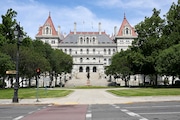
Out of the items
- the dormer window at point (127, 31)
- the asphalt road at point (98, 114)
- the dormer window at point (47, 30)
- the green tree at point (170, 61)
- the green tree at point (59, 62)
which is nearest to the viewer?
the asphalt road at point (98, 114)

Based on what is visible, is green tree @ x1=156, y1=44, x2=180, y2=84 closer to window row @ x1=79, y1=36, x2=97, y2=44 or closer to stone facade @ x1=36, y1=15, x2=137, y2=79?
stone facade @ x1=36, y1=15, x2=137, y2=79

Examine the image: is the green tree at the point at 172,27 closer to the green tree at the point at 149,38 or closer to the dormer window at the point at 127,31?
the green tree at the point at 149,38

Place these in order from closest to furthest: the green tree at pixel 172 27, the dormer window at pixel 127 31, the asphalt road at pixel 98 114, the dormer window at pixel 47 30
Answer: the asphalt road at pixel 98 114 < the green tree at pixel 172 27 < the dormer window at pixel 47 30 < the dormer window at pixel 127 31

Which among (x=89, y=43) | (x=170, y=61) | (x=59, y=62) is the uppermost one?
(x=89, y=43)

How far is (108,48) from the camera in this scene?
14812 centimetres

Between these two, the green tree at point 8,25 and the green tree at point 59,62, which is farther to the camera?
the green tree at point 59,62

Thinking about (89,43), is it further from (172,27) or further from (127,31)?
(172,27)

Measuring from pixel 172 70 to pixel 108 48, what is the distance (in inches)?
3728

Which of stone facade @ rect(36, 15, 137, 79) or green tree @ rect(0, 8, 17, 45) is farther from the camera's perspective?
stone facade @ rect(36, 15, 137, 79)

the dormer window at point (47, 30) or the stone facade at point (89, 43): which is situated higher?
the dormer window at point (47, 30)

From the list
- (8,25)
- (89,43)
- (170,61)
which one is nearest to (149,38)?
(170,61)

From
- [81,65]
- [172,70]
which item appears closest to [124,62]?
[172,70]

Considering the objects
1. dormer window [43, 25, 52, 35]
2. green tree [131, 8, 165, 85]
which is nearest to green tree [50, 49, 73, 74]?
green tree [131, 8, 165, 85]

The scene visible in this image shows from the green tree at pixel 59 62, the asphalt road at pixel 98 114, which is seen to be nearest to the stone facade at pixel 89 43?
the green tree at pixel 59 62
